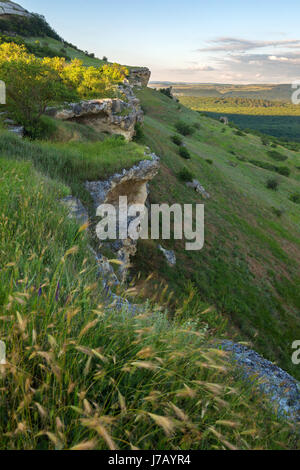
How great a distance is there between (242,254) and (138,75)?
57450 millimetres

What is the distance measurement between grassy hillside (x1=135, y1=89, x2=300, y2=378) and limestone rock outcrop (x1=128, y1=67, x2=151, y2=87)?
1181 inches

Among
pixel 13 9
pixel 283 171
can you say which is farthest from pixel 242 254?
pixel 13 9

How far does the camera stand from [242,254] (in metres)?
26.0

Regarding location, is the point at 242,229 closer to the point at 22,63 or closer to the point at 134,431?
the point at 22,63

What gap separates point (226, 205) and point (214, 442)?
33.2 metres

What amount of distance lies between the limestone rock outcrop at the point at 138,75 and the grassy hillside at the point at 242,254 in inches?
1181

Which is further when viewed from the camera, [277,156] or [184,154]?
[277,156]

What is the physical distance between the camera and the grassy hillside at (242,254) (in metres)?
18.0

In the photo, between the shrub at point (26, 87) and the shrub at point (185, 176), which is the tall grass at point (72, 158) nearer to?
the shrub at point (26, 87)

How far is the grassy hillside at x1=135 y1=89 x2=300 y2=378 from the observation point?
710 inches

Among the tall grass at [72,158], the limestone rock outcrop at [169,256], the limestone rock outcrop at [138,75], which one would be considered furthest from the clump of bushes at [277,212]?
the limestone rock outcrop at [138,75]

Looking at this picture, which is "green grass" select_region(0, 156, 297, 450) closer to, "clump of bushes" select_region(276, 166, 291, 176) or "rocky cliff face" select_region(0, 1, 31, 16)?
"rocky cliff face" select_region(0, 1, 31, 16)

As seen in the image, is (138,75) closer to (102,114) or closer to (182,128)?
(182,128)

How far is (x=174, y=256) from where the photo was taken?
19031 millimetres
